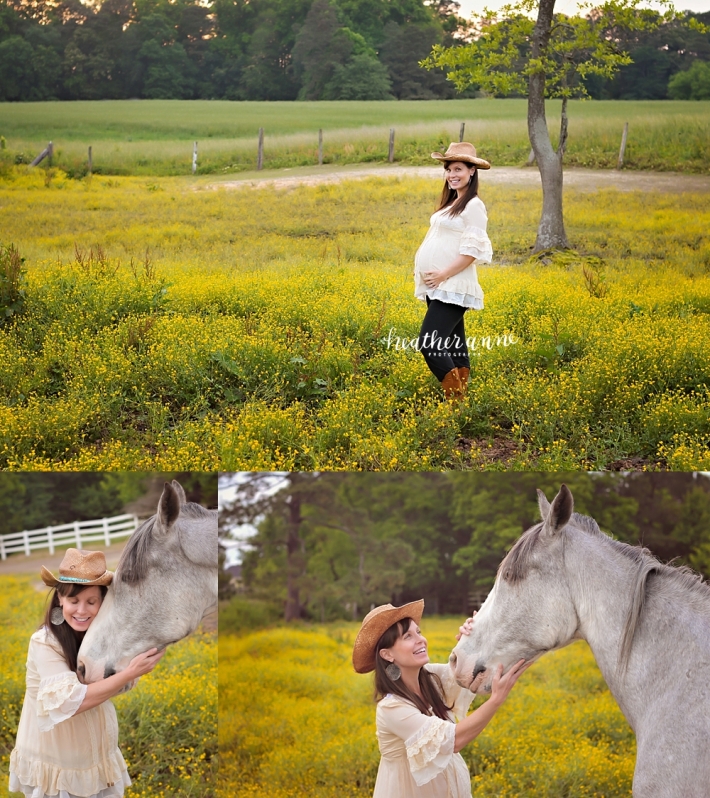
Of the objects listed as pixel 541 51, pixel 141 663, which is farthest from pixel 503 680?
pixel 541 51

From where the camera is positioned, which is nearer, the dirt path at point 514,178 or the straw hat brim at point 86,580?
the straw hat brim at point 86,580

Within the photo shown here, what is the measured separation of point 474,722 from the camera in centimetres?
222

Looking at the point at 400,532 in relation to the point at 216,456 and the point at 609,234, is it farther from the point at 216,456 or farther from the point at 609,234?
the point at 609,234

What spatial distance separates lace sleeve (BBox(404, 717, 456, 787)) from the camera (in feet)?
7.43

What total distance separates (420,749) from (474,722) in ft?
0.63

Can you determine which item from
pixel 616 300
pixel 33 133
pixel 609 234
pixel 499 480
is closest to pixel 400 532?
pixel 499 480

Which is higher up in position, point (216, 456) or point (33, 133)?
point (33, 133)

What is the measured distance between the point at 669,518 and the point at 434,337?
1574 mm

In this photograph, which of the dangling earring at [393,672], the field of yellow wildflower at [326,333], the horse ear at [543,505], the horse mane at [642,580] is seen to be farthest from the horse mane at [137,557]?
the field of yellow wildflower at [326,333]

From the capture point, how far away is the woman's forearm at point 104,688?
2393mm

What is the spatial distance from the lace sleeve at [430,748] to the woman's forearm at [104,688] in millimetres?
866

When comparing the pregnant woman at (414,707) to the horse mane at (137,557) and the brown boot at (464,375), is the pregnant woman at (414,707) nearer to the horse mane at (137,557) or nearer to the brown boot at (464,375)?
the horse mane at (137,557)

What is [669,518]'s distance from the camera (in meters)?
3.37

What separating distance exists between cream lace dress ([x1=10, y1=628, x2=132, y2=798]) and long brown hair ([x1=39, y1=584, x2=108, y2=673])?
21 mm
